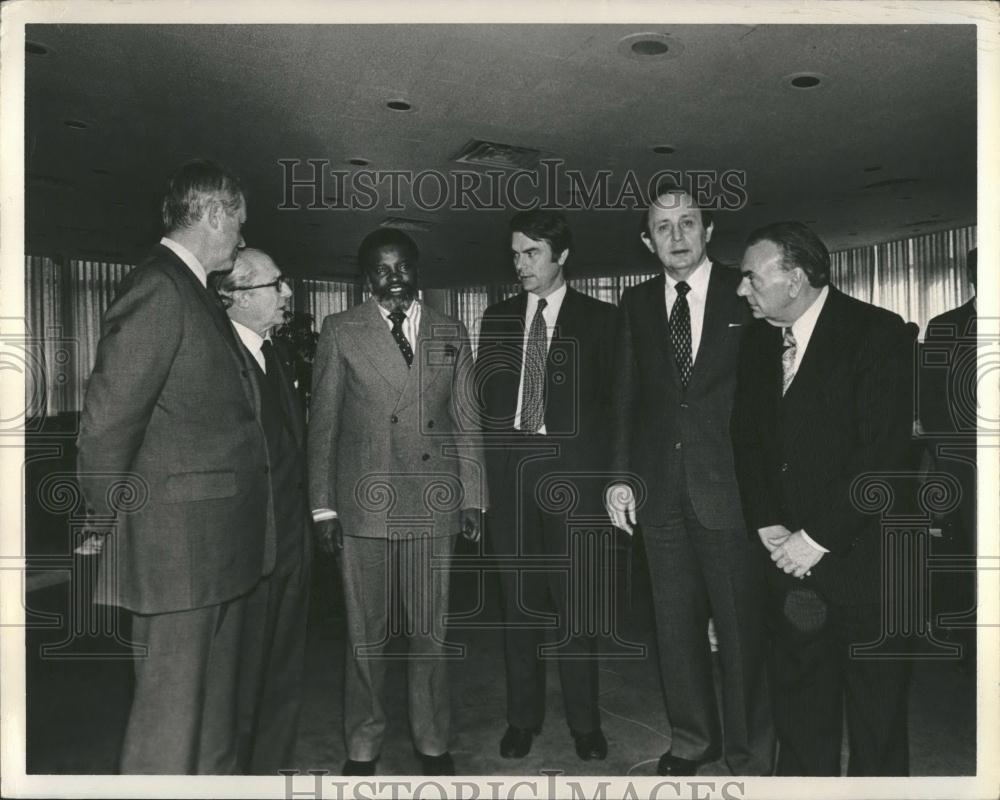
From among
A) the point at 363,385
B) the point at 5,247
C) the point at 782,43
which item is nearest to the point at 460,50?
the point at 782,43

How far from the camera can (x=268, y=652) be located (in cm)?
239

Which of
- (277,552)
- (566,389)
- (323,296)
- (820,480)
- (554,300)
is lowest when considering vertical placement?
(277,552)

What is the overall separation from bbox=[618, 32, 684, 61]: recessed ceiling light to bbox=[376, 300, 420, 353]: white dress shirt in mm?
2021

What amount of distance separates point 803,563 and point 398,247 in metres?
1.70

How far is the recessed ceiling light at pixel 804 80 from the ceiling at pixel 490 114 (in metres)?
0.04

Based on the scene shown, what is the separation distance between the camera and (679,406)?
249cm

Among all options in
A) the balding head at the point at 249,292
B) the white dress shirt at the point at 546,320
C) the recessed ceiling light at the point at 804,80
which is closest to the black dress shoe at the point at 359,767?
the white dress shirt at the point at 546,320

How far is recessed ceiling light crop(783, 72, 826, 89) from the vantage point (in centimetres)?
425

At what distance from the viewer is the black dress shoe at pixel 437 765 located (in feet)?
8.34

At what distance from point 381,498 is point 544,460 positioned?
2.05 feet

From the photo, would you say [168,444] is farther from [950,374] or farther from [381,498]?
[950,374]

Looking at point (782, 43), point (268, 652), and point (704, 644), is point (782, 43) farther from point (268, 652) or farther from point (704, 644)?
point (268, 652)

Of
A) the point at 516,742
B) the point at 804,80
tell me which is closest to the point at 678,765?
the point at 516,742

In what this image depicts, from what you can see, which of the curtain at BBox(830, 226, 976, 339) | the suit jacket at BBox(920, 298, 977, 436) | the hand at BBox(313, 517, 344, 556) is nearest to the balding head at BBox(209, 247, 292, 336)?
the hand at BBox(313, 517, 344, 556)
